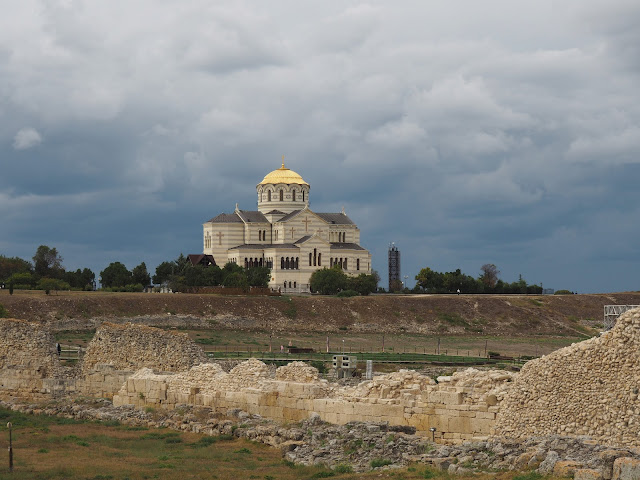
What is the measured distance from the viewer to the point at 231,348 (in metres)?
47.5

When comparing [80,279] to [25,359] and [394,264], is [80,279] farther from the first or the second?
[25,359]

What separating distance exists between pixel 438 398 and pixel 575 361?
3.05m

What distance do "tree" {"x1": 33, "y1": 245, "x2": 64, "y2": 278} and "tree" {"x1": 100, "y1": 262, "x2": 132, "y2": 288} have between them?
426 cm

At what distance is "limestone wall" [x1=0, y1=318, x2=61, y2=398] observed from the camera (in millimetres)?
27375

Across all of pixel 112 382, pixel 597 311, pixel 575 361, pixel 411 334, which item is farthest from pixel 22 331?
pixel 597 311

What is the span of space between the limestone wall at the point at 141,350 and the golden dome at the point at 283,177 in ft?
251

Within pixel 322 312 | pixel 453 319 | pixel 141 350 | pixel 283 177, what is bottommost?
pixel 141 350

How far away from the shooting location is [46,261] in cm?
9025

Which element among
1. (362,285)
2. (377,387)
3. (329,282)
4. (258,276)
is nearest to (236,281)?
(258,276)

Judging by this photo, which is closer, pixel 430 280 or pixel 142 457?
pixel 142 457

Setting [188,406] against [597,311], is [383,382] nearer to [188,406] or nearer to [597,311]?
[188,406]

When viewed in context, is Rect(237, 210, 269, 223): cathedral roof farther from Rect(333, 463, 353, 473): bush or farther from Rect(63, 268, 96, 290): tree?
Rect(333, 463, 353, 473): bush

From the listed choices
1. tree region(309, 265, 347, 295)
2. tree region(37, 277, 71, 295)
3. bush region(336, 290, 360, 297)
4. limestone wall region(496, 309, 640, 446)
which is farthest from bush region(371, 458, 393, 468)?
tree region(309, 265, 347, 295)

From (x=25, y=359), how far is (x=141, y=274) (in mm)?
62136
